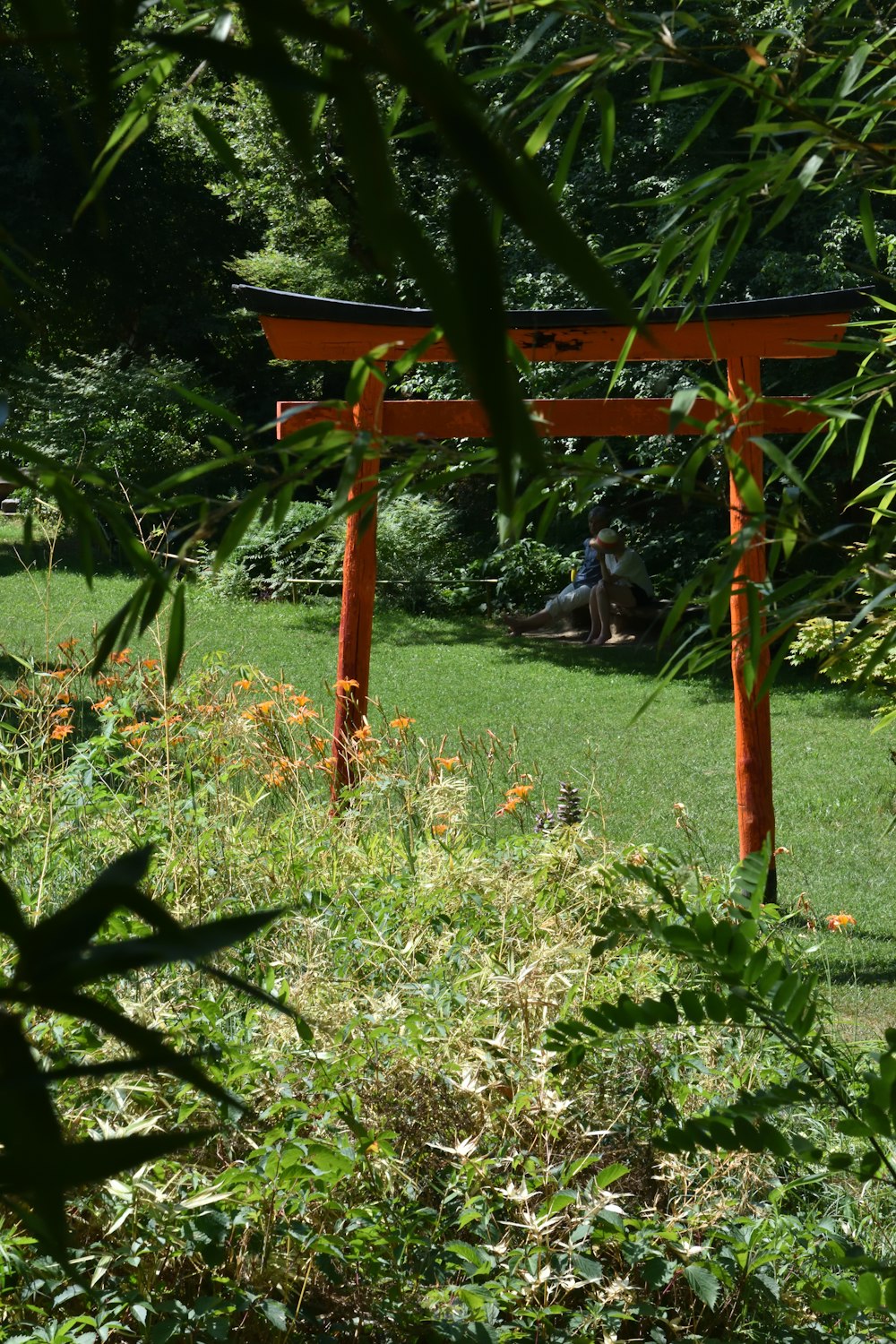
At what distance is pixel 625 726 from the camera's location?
390 cm

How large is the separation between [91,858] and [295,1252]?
1.77m

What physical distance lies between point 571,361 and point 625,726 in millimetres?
1456

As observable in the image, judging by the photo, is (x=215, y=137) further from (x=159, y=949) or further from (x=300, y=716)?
(x=300, y=716)

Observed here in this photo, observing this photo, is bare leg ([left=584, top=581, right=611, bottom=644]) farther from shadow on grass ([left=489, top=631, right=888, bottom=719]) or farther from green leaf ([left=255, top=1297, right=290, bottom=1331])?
green leaf ([left=255, top=1297, right=290, bottom=1331])

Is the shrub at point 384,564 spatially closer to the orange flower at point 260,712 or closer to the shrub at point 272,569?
the shrub at point 272,569

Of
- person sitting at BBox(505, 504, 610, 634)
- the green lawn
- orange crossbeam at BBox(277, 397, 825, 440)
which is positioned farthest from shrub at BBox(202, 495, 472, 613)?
orange crossbeam at BBox(277, 397, 825, 440)

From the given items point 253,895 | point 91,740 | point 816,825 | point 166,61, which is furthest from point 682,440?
point 166,61

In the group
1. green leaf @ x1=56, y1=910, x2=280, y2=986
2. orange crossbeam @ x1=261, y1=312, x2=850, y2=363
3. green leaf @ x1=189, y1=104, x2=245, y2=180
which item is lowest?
green leaf @ x1=56, y1=910, x2=280, y2=986

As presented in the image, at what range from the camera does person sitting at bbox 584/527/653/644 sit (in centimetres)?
1238

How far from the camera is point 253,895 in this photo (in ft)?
10.5

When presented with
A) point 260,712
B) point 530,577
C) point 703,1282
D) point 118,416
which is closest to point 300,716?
point 260,712

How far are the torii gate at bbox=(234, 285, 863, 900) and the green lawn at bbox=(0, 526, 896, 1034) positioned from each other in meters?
0.43

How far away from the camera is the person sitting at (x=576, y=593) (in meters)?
12.7

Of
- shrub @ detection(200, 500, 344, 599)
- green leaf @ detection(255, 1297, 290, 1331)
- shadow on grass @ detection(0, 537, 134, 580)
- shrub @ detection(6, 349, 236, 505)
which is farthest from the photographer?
shrub @ detection(6, 349, 236, 505)
